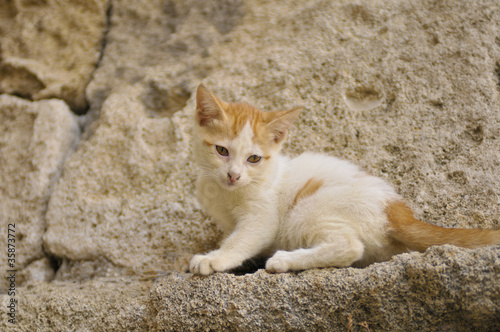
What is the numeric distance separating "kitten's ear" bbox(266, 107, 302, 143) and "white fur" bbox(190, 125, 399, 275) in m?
0.12

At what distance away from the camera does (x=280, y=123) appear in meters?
2.33

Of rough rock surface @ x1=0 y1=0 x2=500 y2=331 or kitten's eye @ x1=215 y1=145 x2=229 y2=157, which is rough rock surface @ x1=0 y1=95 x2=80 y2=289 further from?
kitten's eye @ x1=215 y1=145 x2=229 y2=157

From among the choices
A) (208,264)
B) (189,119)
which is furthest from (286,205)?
(189,119)

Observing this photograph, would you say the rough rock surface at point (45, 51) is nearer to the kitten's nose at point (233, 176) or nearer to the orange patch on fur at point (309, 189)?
the kitten's nose at point (233, 176)

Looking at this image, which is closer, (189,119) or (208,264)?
(208,264)

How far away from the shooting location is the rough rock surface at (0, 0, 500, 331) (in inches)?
87.5

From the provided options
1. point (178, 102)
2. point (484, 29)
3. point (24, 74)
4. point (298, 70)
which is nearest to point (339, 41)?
point (298, 70)

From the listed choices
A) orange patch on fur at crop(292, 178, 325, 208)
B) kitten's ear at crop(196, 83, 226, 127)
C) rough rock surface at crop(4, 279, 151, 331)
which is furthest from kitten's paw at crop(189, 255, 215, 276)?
kitten's ear at crop(196, 83, 226, 127)

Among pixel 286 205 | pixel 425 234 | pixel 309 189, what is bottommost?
pixel 286 205

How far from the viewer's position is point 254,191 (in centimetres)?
225

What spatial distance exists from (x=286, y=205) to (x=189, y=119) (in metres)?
1.02

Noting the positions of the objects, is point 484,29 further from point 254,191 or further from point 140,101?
point 140,101

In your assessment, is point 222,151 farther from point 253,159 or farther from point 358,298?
point 358,298

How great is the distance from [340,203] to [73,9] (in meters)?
2.66
